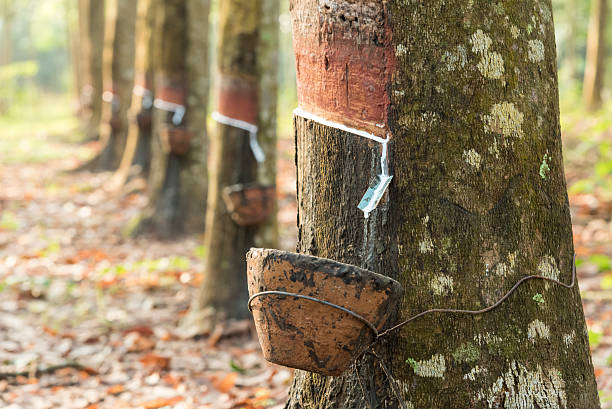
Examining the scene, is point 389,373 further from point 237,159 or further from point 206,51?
point 206,51

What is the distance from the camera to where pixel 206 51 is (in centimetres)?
725

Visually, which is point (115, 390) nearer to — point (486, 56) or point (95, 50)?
point (486, 56)

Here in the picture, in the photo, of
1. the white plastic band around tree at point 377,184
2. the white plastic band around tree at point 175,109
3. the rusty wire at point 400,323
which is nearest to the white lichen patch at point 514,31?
the white plastic band around tree at point 377,184

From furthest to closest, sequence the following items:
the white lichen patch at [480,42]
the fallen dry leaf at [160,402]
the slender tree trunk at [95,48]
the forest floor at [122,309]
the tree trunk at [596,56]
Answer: the slender tree trunk at [95,48] < the tree trunk at [596,56] < the forest floor at [122,309] < the fallen dry leaf at [160,402] < the white lichen patch at [480,42]

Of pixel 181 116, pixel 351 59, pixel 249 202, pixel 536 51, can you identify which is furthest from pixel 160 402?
pixel 181 116

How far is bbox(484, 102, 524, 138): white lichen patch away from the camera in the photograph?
1.79m

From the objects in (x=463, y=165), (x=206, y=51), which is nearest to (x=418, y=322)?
(x=463, y=165)

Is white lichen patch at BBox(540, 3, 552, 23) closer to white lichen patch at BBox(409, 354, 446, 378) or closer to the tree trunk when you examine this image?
white lichen patch at BBox(409, 354, 446, 378)

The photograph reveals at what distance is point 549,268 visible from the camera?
1.86 meters

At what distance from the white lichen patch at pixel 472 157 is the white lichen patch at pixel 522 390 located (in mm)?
585

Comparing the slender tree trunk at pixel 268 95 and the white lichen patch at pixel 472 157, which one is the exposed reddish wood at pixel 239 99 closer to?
the slender tree trunk at pixel 268 95

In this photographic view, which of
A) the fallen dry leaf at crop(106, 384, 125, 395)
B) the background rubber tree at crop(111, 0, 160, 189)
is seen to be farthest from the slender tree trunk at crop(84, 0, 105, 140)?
the fallen dry leaf at crop(106, 384, 125, 395)

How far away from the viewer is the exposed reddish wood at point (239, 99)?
4.36 meters

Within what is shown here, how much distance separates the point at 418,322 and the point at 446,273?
17 cm
